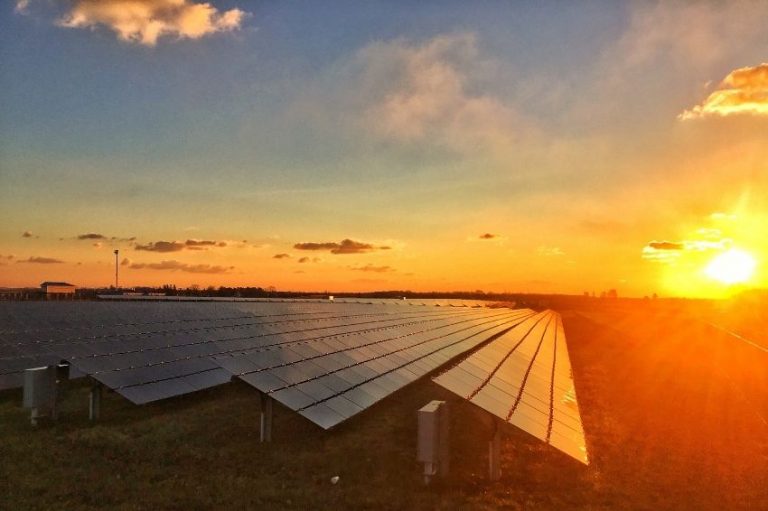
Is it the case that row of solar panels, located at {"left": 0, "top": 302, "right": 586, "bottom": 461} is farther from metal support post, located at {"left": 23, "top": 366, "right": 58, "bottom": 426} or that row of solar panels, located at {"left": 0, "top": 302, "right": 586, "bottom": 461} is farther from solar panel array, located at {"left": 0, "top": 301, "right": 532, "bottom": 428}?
metal support post, located at {"left": 23, "top": 366, "right": 58, "bottom": 426}

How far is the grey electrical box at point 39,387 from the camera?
53.1 feet

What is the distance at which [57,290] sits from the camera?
88562 millimetres

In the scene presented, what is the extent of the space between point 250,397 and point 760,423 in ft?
59.7

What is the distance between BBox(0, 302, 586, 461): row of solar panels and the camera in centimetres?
1323

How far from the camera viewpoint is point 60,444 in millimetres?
14703

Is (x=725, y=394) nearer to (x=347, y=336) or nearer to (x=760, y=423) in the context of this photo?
(x=760, y=423)

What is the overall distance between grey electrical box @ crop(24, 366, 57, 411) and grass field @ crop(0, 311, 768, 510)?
2.59 feet

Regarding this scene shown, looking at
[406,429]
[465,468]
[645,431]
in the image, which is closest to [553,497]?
[465,468]

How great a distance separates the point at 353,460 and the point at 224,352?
29.9ft

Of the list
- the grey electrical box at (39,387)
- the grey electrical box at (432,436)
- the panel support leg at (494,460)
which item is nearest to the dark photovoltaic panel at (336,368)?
the grey electrical box at (432,436)

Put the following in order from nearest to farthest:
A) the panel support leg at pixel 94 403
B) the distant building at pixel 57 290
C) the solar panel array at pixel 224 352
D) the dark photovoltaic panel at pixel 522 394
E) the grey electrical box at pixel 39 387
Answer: the dark photovoltaic panel at pixel 522 394, the solar panel array at pixel 224 352, the grey electrical box at pixel 39 387, the panel support leg at pixel 94 403, the distant building at pixel 57 290

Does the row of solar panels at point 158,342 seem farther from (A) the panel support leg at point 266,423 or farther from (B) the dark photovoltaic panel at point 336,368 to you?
(A) the panel support leg at point 266,423

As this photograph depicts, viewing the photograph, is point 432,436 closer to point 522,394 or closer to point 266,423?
point 522,394

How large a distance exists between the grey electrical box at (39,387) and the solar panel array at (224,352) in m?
0.67
